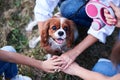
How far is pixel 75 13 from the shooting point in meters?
2.41

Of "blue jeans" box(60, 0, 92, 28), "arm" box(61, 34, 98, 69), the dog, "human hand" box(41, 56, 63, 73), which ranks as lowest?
"human hand" box(41, 56, 63, 73)

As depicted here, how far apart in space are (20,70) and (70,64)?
1.99 ft

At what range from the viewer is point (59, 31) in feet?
7.30

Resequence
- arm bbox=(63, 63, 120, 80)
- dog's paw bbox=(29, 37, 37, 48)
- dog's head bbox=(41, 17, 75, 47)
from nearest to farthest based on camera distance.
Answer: arm bbox=(63, 63, 120, 80) < dog's head bbox=(41, 17, 75, 47) < dog's paw bbox=(29, 37, 37, 48)

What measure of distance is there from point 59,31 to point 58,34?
0.03 m

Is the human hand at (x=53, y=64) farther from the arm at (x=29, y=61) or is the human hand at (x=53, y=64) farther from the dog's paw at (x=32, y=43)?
the dog's paw at (x=32, y=43)

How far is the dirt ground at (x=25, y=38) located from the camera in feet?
8.71

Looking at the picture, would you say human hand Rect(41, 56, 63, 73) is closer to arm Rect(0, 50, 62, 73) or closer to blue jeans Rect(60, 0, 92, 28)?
arm Rect(0, 50, 62, 73)

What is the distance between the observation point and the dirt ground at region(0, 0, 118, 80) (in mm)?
2656

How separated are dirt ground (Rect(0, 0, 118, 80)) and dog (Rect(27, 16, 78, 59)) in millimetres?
198

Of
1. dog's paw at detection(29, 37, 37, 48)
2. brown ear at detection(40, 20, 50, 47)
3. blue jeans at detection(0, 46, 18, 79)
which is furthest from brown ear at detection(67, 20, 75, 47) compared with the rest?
dog's paw at detection(29, 37, 37, 48)

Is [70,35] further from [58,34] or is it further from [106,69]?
[106,69]

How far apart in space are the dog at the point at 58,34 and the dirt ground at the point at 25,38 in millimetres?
198

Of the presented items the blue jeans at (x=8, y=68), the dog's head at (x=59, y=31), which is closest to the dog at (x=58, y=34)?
the dog's head at (x=59, y=31)
